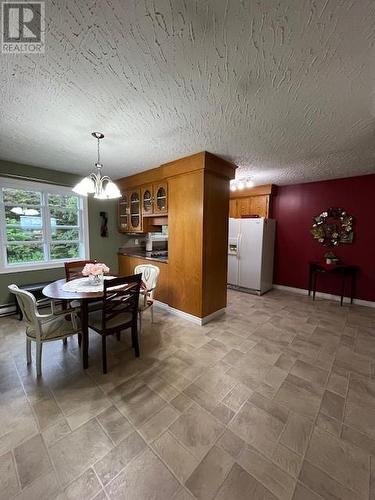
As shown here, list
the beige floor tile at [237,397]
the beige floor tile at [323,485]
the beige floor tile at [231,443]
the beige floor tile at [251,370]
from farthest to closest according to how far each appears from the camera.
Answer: the beige floor tile at [251,370]
the beige floor tile at [237,397]
the beige floor tile at [231,443]
the beige floor tile at [323,485]

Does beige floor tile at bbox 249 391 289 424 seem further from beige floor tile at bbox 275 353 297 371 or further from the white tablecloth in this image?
the white tablecloth

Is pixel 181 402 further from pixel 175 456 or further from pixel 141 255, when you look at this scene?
pixel 141 255

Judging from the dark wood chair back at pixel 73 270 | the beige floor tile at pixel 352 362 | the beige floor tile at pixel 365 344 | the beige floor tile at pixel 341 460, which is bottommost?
the beige floor tile at pixel 341 460

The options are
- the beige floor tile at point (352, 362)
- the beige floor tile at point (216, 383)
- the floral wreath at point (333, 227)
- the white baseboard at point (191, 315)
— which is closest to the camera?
the beige floor tile at point (216, 383)

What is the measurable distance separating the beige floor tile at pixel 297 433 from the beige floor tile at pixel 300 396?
0.08m

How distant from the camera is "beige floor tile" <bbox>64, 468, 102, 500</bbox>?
1.11 meters

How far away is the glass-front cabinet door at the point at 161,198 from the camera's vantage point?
3.51m

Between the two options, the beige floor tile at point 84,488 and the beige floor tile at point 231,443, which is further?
the beige floor tile at point 231,443

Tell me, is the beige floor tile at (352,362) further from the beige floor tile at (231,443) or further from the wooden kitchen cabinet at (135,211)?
the wooden kitchen cabinet at (135,211)

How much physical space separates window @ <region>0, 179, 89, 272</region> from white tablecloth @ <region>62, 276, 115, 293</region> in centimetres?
173

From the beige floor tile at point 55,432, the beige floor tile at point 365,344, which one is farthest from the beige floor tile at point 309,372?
the beige floor tile at point 55,432

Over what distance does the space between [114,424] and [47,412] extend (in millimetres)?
563

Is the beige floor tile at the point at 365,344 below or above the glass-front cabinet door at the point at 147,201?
below

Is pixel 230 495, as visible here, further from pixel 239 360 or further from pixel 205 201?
pixel 205 201
